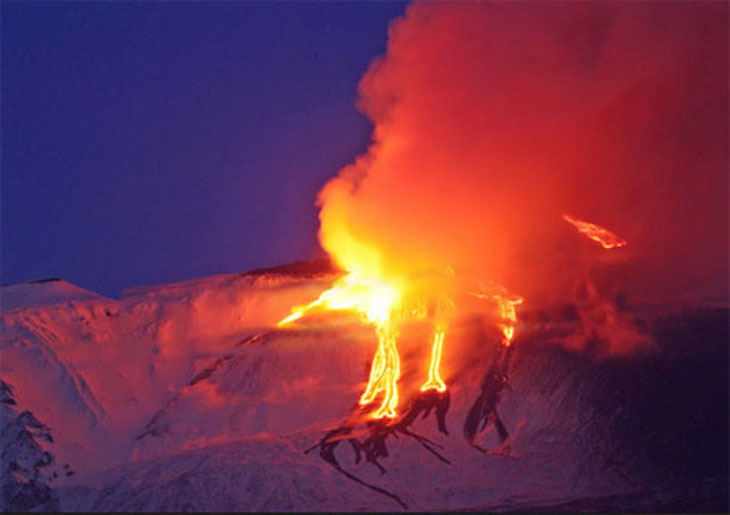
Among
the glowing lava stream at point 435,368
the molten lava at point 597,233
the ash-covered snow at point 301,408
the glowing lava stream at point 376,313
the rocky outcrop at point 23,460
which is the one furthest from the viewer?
the molten lava at point 597,233


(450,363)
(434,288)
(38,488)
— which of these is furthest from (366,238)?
(38,488)

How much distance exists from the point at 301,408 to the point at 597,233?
46.0 feet

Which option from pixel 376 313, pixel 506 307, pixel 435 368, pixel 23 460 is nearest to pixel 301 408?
pixel 435 368

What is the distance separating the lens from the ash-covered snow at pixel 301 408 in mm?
36625

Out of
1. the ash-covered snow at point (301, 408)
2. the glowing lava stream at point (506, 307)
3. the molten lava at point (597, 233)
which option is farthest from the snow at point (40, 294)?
the molten lava at point (597, 233)

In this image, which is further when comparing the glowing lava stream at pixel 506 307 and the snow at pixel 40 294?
the snow at pixel 40 294

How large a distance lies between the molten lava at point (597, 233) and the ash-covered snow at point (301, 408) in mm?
5017

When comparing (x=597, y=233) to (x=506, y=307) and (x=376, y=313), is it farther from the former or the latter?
(x=376, y=313)

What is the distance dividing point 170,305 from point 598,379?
52.6 ft

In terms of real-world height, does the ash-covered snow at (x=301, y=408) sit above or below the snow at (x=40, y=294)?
below

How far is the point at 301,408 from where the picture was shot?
136 feet

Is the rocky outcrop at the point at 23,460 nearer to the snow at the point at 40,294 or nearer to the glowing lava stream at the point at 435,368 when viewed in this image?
the snow at the point at 40,294

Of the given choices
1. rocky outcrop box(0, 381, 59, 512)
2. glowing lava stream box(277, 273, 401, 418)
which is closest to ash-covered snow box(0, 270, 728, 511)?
rocky outcrop box(0, 381, 59, 512)

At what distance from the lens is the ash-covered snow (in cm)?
3662
